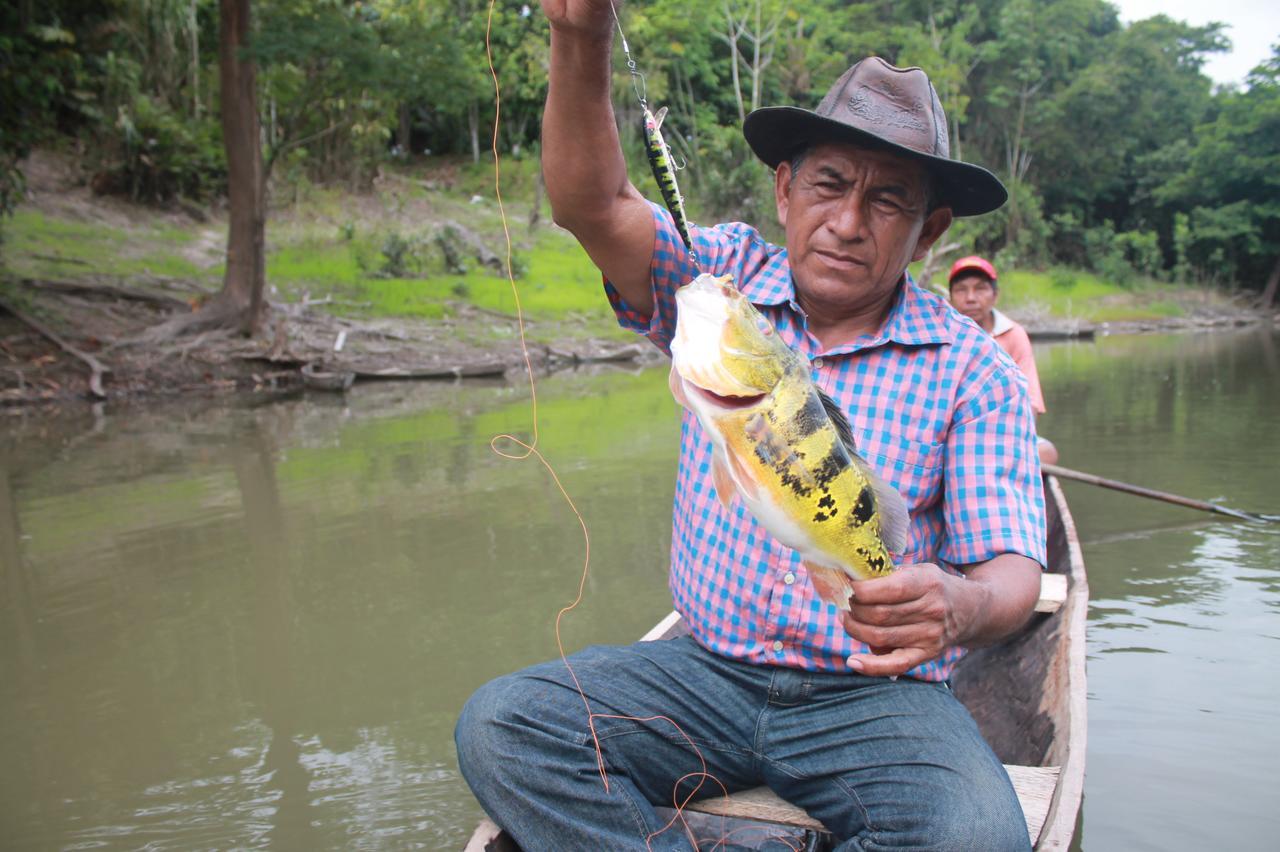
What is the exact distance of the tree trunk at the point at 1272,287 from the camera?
32.7 metres

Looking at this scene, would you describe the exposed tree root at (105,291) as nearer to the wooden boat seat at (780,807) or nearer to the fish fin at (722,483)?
the wooden boat seat at (780,807)

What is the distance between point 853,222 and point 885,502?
0.77 meters

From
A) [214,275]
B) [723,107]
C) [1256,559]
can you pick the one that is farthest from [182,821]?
[723,107]

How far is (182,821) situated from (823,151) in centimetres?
316

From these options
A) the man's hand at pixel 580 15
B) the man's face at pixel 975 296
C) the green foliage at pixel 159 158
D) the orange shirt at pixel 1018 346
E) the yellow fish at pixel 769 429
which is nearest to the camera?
the yellow fish at pixel 769 429

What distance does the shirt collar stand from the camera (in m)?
2.28

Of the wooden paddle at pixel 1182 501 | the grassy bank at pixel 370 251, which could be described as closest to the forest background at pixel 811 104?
the grassy bank at pixel 370 251

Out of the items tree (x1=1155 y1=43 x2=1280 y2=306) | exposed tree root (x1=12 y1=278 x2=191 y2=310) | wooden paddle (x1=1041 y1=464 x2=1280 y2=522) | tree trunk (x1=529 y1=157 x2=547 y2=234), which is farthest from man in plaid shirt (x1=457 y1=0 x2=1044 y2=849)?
tree (x1=1155 y1=43 x2=1280 y2=306)

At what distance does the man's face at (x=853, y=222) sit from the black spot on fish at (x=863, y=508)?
720 mm

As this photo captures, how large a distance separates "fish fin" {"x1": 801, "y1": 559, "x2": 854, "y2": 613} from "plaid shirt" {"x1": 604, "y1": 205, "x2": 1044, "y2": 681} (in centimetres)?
38

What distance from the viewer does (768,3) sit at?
31609 millimetres

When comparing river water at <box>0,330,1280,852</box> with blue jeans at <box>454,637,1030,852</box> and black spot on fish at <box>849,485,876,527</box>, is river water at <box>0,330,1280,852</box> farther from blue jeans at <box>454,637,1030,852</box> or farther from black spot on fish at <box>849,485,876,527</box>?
black spot on fish at <box>849,485,876,527</box>

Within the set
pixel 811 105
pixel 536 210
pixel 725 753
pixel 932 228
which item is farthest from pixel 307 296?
pixel 811 105

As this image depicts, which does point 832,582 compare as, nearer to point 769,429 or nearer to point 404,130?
point 769,429
